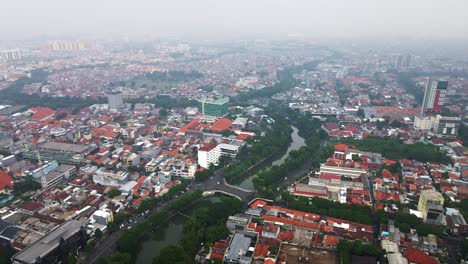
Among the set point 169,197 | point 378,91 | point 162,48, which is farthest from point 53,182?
point 162,48

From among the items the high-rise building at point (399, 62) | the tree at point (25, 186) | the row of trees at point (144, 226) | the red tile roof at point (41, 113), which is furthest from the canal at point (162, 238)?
the high-rise building at point (399, 62)

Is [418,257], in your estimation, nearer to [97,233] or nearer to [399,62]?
[97,233]

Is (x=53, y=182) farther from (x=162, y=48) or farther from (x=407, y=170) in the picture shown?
(x=162, y=48)

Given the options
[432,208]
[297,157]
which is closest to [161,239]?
[297,157]

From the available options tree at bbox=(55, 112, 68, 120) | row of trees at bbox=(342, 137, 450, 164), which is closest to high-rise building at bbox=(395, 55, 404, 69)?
row of trees at bbox=(342, 137, 450, 164)

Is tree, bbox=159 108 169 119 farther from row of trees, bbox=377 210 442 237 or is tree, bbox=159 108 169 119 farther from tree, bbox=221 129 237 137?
row of trees, bbox=377 210 442 237

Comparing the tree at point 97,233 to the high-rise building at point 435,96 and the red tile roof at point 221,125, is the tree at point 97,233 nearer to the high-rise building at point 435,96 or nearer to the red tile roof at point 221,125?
the red tile roof at point 221,125
